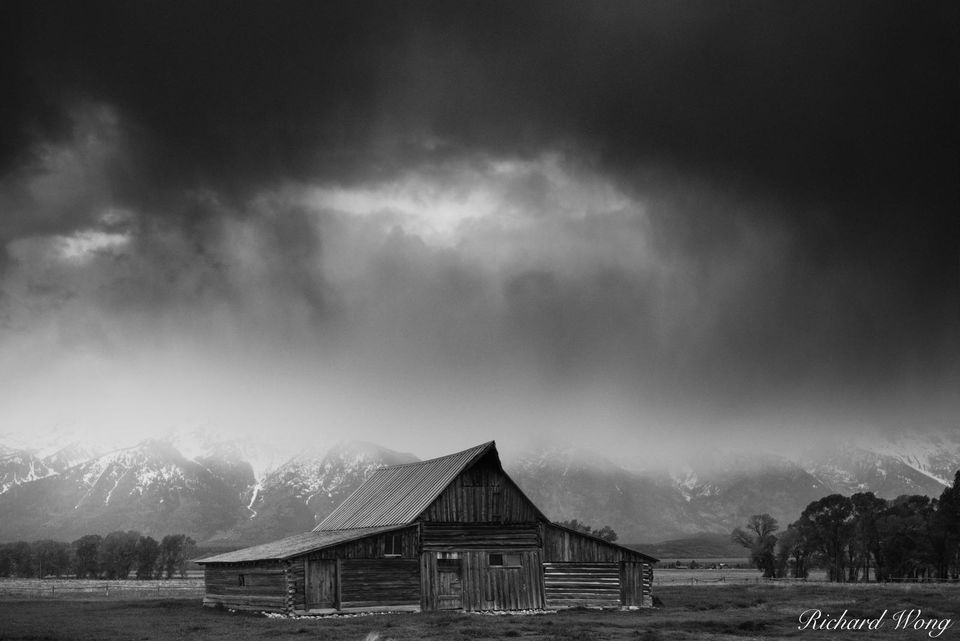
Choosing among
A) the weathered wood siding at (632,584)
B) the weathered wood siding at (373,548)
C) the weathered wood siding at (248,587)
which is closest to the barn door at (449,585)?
the weathered wood siding at (373,548)

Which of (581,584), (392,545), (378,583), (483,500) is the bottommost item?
(581,584)

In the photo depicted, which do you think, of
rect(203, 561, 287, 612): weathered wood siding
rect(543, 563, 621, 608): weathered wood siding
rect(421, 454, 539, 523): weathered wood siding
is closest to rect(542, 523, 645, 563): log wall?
rect(543, 563, 621, 608): weathered wood siding

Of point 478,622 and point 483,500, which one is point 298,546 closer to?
point 483,500

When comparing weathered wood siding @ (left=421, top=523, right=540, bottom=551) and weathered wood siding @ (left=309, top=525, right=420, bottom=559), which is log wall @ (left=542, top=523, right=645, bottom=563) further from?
weathered wood siding @ (left=309, top=525, right=420, bottom=559)

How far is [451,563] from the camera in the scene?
189 feet

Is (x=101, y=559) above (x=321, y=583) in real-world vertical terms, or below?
below

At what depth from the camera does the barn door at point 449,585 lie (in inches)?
2226

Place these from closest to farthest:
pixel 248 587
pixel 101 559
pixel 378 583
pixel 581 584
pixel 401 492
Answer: pixel 378 583 < pixel 248 587 < pixel 581 584 < pixel 401 492 < pixel 101 559

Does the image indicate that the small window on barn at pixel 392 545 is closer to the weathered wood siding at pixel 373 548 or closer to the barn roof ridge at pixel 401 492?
the weathered wood siding at pixel 373 548

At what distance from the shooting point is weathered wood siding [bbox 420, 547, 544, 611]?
186ft

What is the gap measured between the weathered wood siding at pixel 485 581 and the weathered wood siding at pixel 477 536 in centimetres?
36

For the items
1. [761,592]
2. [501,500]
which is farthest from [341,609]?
[761,592]

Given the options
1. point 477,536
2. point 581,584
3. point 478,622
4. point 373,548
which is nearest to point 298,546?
point 373,548

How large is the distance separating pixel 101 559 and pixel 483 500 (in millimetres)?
106300
